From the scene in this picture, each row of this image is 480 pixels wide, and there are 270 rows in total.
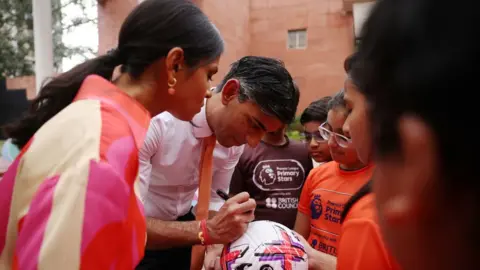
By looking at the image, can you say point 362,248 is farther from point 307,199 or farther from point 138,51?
point 307,199

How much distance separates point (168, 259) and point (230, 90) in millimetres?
861

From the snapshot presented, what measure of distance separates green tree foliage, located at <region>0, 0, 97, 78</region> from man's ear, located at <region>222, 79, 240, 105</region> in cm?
284

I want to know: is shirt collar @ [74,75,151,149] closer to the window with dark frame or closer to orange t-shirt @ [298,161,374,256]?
orange t-shirt @ [298,161,374,256]

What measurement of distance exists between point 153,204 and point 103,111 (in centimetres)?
111

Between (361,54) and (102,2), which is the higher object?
(102,2)

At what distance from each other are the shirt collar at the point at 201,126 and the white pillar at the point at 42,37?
2.62m

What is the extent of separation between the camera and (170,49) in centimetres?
122

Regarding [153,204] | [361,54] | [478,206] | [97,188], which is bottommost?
[153,204]

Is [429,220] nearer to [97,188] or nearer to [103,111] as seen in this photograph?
[97,188]

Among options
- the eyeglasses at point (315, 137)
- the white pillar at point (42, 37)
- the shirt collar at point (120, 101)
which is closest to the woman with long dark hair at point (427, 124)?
the shirt collar at point (120, 101)

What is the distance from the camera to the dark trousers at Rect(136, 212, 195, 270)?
193 centimetres

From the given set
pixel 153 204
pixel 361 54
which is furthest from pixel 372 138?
pixel 153 204

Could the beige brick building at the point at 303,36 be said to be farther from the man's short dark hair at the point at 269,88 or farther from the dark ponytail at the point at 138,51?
the dark ponytail at the point at 138,51

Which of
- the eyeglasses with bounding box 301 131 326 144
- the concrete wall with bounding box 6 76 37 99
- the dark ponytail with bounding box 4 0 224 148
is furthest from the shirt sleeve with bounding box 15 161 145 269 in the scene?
the concrete wall with bounding box 6 76 37 99
